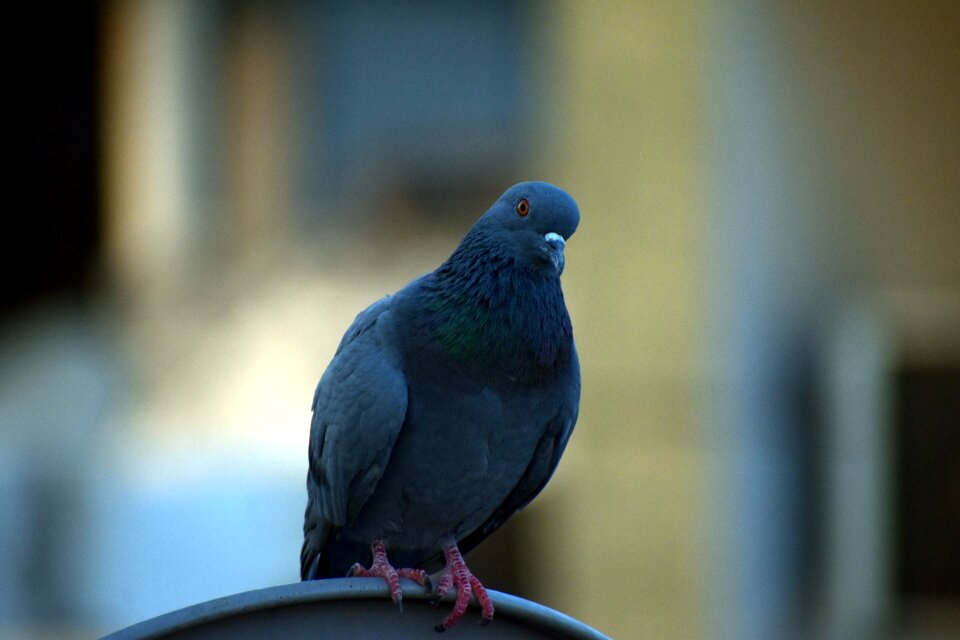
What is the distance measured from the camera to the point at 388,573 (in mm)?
2525

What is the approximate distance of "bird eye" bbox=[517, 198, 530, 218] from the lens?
111 inches

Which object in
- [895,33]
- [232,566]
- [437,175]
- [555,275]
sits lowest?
[232,566]

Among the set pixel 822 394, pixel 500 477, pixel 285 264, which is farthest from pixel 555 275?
pixel 285 264

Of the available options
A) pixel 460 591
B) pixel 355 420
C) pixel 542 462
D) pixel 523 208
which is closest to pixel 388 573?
pixel 460 591

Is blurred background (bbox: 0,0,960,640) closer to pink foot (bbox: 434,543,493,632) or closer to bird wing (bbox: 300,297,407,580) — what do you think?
bird wing (bbox: 300,297,407,580)

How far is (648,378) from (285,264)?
79.8 inches

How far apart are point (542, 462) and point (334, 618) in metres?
1.07

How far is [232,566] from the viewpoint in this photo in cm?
663

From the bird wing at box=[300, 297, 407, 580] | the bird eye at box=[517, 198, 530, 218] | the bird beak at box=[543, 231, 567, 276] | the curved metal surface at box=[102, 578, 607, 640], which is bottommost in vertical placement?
the curved metal surface at box=[102, 578, 607, 640]

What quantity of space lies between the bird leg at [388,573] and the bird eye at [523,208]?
0.73 m

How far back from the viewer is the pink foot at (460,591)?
7.70ft

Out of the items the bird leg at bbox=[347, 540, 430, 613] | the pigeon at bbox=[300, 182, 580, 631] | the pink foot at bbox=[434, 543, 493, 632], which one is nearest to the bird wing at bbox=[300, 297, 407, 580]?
the pigeon at bbox=[300, 182, 580, 631]

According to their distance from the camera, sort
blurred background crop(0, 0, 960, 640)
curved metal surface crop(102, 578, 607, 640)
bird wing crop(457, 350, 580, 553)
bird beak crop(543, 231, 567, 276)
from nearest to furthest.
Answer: curved metal surface crop(102, 578, 607, 640)
bird beak crop(543, 231, 567, 276)
bird wing crop(457, 350, 580, 553)
blurred background crop(0, 0, 960, 640)

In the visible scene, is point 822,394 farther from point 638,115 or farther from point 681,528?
point 638,115
